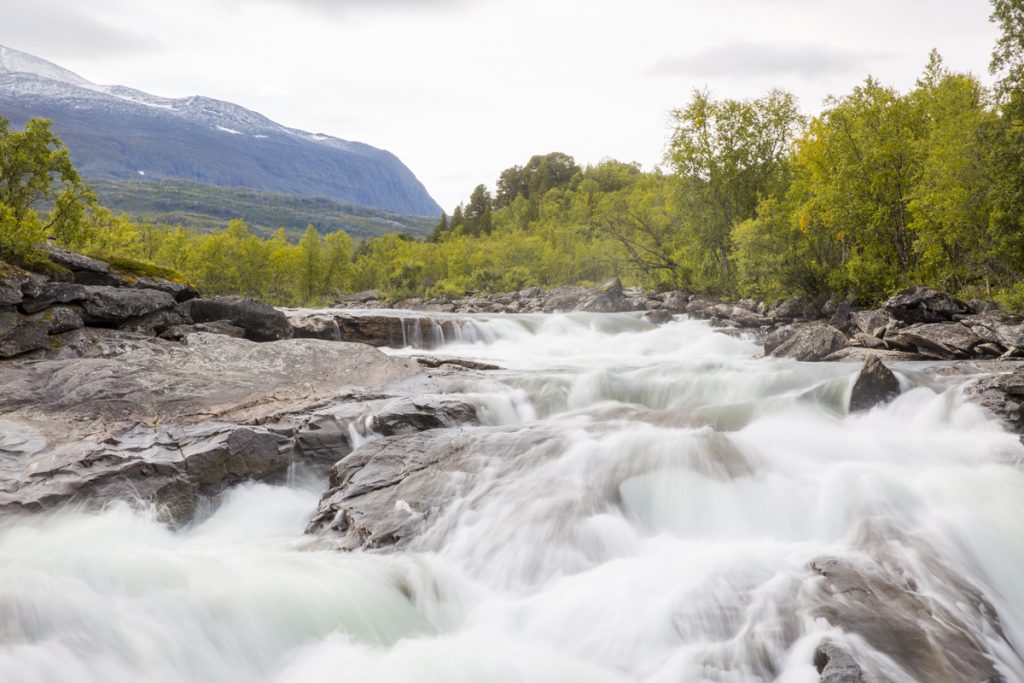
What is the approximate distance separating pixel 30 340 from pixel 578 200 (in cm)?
7925

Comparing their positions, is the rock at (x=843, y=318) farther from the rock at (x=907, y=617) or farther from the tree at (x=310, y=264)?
the tree at (x=310, y=264)

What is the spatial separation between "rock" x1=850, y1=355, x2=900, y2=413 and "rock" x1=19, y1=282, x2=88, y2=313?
1805cm

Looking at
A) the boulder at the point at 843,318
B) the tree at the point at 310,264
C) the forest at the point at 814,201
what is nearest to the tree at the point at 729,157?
the forest at the point at 814,201

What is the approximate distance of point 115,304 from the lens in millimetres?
14820

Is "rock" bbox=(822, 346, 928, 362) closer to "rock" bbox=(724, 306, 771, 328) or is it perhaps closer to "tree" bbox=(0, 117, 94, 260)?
"rock" bbox=(724, 306, 771, 328)

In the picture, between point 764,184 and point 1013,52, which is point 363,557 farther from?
point 764,184

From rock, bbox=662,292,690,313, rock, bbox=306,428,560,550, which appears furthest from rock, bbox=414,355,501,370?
rock, bbox=662,292,690,313

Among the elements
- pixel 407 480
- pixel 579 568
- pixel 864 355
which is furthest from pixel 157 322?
pixel 864 355

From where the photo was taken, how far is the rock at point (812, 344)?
1803 centimetres

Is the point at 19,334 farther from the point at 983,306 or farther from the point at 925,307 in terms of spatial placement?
the point at 983,306

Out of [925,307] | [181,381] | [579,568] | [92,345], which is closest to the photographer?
[579,568]

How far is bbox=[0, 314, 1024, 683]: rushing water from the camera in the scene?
5285mm

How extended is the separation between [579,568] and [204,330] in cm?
1335

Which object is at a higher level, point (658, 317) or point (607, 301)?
point (607, 301)
